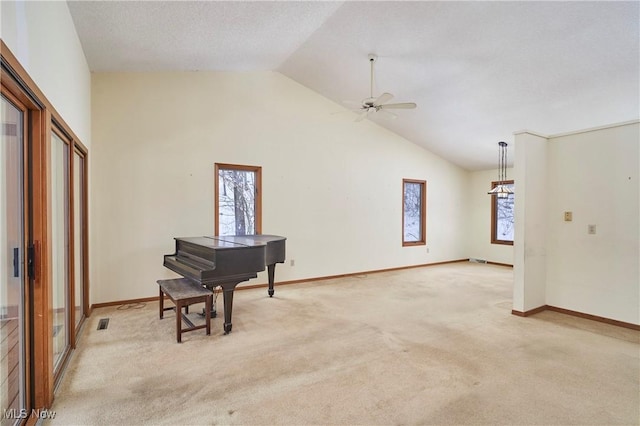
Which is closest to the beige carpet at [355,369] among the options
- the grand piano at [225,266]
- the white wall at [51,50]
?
the grand piano at [225,266]

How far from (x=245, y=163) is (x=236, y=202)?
65 cm

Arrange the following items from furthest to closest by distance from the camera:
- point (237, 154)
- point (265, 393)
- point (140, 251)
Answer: point (237, 154) → point (140, 251) → point (265, 393)

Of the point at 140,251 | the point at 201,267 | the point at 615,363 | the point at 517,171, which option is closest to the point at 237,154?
the point at 140,251

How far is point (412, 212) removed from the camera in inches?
302

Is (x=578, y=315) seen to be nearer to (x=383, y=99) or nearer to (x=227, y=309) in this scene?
(x=383, y=99)

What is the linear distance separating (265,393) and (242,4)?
345cm

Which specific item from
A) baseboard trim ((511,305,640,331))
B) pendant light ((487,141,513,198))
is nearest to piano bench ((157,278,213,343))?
baseboard trim ((511,305,640,331))

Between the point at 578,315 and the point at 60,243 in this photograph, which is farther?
the point at 578,315

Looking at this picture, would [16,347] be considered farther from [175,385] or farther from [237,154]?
[237,154]

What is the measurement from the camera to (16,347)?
1.89 metres

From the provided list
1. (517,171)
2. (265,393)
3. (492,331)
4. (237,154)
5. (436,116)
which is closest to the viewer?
(265,393)

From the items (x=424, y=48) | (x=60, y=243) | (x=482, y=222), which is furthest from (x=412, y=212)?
(x=60, y=243)

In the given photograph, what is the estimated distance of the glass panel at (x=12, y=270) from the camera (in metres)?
1.72

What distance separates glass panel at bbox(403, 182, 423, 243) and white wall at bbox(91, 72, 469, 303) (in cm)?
24
